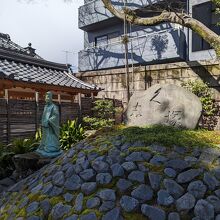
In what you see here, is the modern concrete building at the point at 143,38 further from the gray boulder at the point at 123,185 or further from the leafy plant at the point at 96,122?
the gray boulder at the point at 123,185

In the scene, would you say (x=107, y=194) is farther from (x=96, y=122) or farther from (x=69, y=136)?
(x=96, y=122)

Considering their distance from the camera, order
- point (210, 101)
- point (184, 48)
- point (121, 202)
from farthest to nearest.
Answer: point (184, 48) < point (210, 101) < point (121, 202)

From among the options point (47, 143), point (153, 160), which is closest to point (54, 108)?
point (47, 143)

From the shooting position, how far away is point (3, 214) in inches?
254

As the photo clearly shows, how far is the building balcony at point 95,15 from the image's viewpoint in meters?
21.7

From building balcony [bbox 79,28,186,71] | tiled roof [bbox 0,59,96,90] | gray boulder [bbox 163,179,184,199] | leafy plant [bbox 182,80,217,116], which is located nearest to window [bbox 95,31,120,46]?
building balcony [bbox 79,28,186,71]

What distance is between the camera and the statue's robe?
322 inches

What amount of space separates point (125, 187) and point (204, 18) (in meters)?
15.4

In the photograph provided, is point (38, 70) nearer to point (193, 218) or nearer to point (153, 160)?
point (153, 160)

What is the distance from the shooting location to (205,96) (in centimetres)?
1427

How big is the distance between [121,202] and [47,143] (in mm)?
3469

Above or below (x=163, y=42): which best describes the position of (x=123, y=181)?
below

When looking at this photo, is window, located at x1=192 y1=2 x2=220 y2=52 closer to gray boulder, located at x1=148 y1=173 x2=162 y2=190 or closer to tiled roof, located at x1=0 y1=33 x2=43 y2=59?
tiled roof, located at x1=0 y1=33 x2=43 y2=59

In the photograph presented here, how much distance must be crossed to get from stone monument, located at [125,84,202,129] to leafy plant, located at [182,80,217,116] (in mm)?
5682
